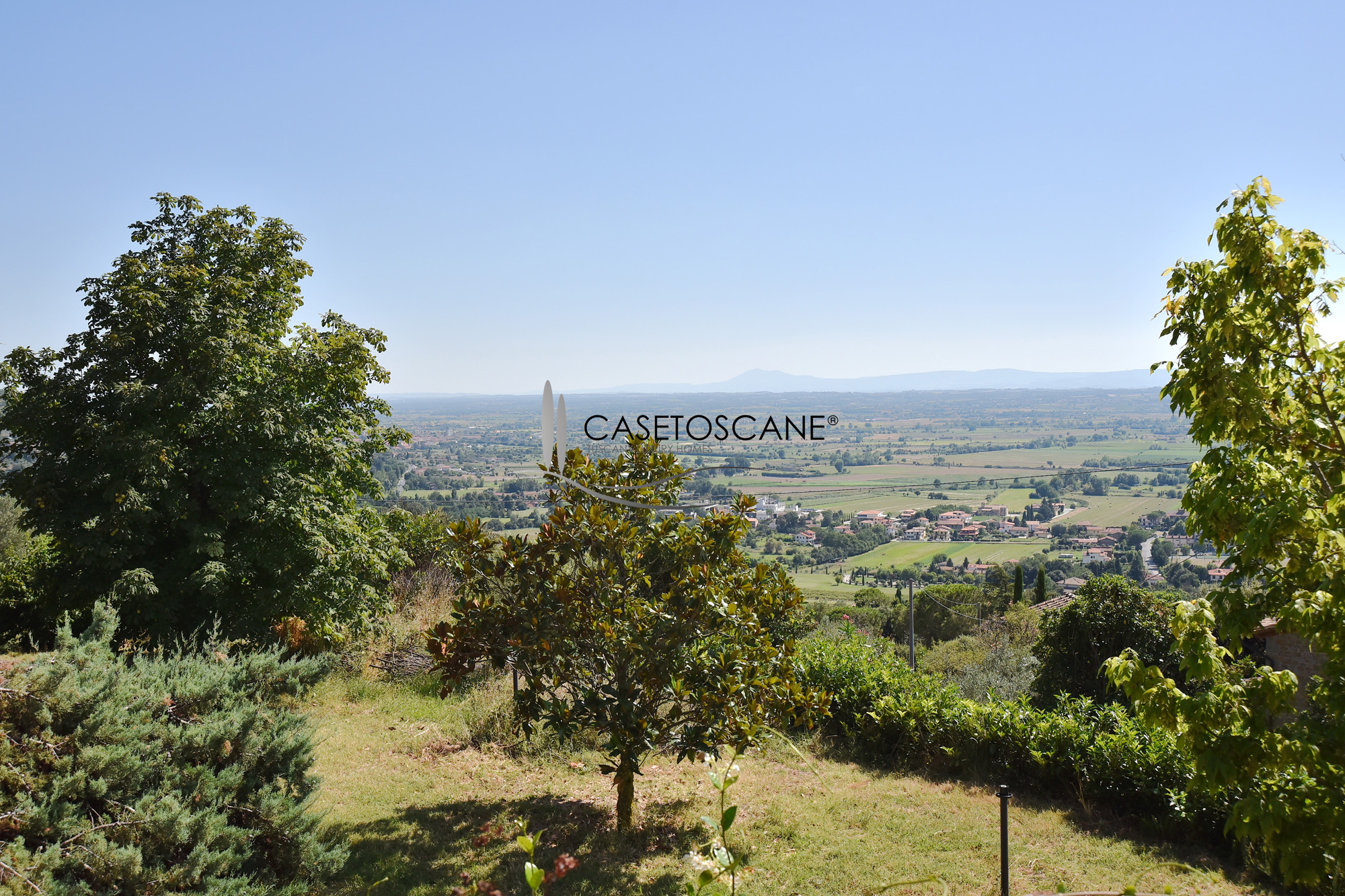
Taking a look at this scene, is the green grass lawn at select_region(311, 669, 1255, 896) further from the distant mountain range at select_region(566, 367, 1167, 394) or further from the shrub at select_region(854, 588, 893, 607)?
the distant mountain range at select_region(566, 367, 1167, 394)

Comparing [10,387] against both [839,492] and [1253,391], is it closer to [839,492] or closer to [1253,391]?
[1253,391]

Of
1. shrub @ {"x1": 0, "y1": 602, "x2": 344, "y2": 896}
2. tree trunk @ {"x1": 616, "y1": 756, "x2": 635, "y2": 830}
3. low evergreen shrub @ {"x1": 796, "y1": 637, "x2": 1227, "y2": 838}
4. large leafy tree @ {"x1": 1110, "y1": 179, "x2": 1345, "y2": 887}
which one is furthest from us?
low evergreen shrub @ {"x1": 796, "y1": 637, "x2": 1227, "y2": 838}

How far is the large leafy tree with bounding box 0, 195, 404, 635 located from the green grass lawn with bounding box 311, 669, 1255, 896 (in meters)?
2.46

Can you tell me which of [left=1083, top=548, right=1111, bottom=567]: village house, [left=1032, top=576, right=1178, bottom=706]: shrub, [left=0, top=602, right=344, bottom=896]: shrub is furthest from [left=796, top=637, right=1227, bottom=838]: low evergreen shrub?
[left=1083, top=548, right=1111, bottom=567]: village house

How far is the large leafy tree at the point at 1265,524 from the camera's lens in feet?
9.32

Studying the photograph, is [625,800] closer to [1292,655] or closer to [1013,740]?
[1013,740]

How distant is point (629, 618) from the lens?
6.14 metres

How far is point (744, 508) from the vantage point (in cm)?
670

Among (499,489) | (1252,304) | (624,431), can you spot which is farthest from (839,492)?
(1252,304)

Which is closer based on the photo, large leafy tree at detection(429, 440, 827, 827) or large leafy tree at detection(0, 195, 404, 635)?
large leafy tree at detection(429, 440, 827, 827)

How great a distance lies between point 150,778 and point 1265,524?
5.70 m

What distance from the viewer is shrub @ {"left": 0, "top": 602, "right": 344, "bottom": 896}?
3682 mm

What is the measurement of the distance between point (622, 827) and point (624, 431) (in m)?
3.73

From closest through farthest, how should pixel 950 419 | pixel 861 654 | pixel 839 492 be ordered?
pixel 861 654
pixel 839 492
pixel 950 419
